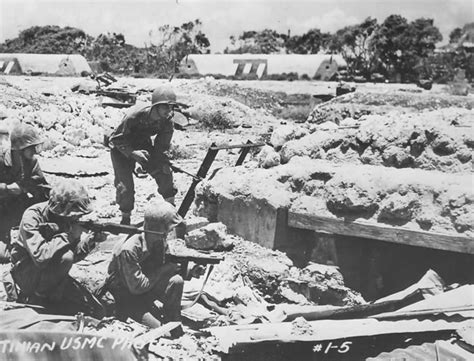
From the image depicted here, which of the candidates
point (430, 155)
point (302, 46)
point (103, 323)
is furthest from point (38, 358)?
point (302, 46)

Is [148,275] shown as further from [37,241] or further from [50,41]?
[50,41]

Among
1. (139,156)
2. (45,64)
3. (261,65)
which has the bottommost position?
(139,156)

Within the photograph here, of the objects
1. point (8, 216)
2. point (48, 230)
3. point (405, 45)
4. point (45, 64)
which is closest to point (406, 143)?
point (48, 230)

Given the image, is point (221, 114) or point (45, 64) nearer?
point (221, 114)

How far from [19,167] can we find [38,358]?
7.30ft

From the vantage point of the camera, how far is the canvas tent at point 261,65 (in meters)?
31.4

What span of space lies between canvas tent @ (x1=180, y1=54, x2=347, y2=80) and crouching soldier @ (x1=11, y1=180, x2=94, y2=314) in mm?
27783

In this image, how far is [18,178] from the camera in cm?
525

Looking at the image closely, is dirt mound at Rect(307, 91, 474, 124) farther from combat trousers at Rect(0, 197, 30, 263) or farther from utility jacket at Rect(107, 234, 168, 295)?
utility jacket at Rect(107, 234, 168, 295)

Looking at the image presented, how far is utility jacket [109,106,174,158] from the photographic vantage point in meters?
5.69

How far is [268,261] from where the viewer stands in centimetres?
531

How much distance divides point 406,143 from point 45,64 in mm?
25800

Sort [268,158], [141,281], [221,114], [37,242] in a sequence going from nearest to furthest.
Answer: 1. [37,242]
2. [141,281]
3. [268,158]
4. [221,114]

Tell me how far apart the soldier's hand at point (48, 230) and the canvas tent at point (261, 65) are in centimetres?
2785
